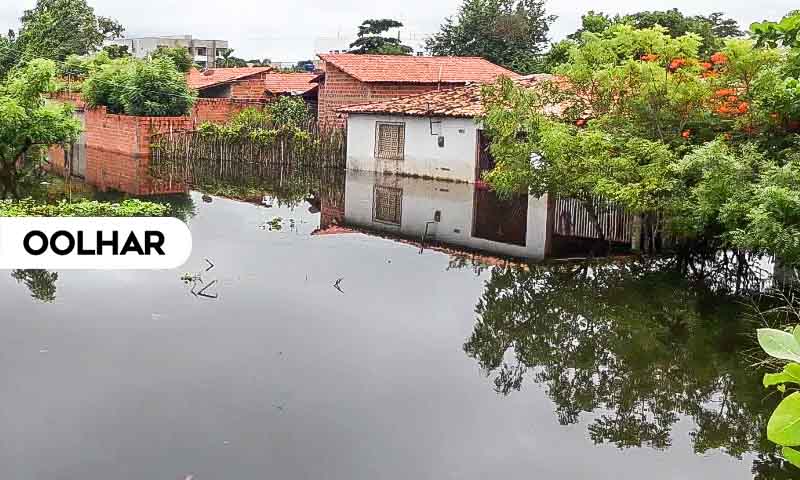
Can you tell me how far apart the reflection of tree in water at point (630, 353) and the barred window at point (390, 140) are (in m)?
14.5

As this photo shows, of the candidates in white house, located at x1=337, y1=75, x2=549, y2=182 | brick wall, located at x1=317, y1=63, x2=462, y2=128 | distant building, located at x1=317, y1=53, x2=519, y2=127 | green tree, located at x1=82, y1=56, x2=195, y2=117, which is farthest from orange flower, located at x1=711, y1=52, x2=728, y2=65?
green tree, located at x1=82, y1=56, x2=195, y2=117

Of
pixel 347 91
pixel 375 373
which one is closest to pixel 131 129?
pixel 347 91

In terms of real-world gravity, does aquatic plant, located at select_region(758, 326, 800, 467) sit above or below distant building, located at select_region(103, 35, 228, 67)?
below

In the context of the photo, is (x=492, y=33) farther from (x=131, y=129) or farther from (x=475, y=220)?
(x=475, y=220)

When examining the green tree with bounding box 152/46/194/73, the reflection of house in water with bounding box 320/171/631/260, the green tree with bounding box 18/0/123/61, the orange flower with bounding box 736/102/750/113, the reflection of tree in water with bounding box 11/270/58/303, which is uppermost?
the green tree with bounding box 18/0/123/61

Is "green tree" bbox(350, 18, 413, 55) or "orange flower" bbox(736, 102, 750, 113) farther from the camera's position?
"green tree" bbox(350, 18, 413, 55)

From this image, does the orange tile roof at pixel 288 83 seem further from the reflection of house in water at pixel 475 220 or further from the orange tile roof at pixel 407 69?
the reflection of house in water at pixel 475 220

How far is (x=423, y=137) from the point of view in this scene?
26531mm

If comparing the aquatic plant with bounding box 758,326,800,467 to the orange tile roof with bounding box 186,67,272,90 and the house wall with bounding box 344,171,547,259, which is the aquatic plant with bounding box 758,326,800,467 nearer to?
the house wall with bounding box 344,171,547,259

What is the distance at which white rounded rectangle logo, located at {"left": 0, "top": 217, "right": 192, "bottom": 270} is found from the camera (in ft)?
35.7

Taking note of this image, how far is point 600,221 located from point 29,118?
13.3 m

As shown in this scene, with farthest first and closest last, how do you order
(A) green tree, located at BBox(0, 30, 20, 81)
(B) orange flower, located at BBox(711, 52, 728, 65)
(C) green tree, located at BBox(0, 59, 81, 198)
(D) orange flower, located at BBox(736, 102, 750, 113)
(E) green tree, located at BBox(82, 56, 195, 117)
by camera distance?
1. (A) green tree, located at BBox(0, 30, 20, 81)
2. (E) green tree, located at BBox(82, 56, 195, 117)
3. (C) green tree, located at BBox(0, 59, 81, 198)
4. (B) orange flower, located at BBox(711, 52, 728, 65)
5. (D) orange flower, located at BBox(736, 102, 750, 113)

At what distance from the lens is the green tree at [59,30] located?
4984 centimetres

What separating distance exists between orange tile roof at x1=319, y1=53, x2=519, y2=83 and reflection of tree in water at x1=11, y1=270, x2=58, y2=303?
19867 millimetres
